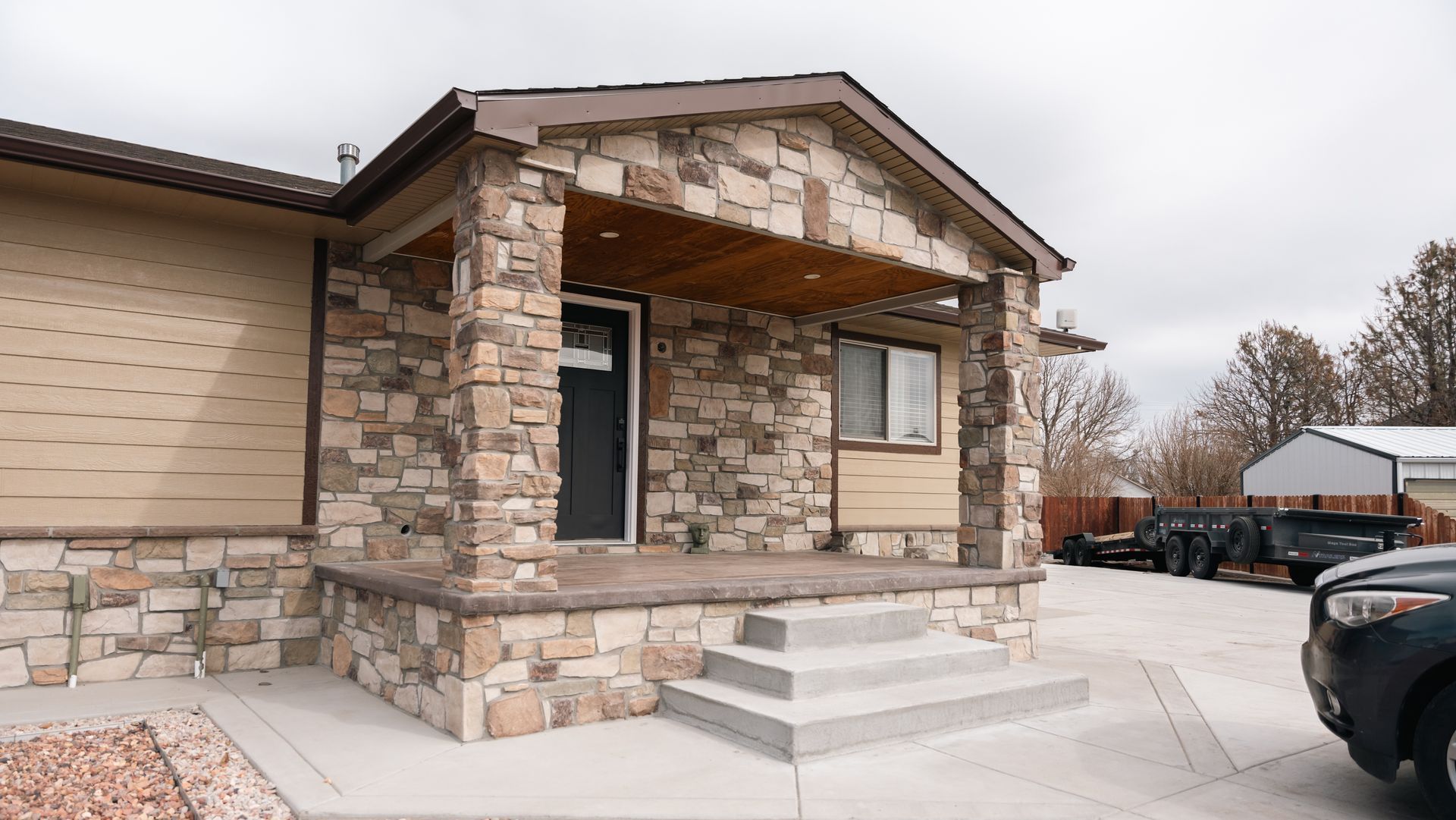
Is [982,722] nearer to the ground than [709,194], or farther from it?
nearer to the ground

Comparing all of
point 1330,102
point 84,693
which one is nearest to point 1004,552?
point 84,693

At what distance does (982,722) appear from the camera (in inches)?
194

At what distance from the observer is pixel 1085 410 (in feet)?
102

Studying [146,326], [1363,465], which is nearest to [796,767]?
[146,326]

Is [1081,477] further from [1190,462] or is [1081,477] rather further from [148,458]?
[148,458]

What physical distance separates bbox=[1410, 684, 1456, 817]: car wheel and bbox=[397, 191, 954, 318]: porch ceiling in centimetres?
415

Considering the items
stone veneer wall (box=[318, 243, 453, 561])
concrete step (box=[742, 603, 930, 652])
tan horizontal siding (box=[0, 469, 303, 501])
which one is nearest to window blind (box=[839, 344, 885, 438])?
concrete step (box=[742, 603, 930, 652])

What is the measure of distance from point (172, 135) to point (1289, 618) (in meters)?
28.0

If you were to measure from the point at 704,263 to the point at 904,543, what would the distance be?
429 cm

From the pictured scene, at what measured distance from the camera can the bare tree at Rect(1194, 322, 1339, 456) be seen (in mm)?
28781

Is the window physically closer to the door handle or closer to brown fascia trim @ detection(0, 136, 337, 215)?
the door handle

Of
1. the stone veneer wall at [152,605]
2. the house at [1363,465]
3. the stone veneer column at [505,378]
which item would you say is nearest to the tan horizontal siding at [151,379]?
the stone veneer wall at [152,605]

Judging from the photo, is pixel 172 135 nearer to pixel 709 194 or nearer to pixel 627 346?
pixel 627 346

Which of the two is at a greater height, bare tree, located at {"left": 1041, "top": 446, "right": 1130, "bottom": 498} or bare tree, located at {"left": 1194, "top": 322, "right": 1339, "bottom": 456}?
bare tree, located at {"left": 1194, "top": 322, "right": 1339, "bottom": 456}
